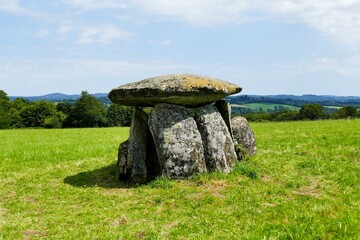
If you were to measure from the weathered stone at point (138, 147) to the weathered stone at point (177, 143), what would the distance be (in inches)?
41.6

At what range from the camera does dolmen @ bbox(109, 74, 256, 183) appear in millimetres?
12984

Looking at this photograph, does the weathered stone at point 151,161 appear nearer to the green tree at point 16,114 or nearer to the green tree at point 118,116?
the green tree at point 118,116

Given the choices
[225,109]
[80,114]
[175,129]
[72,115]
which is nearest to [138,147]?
[175,129]

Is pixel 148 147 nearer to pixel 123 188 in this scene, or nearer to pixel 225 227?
pixel 123 188

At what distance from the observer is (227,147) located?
14359 mm

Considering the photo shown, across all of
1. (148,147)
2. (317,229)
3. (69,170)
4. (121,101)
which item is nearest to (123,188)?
(148,147)

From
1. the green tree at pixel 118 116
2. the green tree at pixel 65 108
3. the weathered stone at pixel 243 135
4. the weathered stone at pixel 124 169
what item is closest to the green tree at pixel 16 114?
the green tree at pixel 65 108

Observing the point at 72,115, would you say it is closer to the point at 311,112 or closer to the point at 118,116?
the point at 118,116

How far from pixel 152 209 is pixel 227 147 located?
195 inches

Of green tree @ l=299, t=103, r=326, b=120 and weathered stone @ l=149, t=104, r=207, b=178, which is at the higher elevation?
weathered stone @ l=149, t=104, r=207, b=178

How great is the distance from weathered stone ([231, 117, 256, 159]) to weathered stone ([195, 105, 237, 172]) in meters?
1.98

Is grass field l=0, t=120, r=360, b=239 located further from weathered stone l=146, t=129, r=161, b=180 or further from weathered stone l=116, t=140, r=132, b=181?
weathered stone l=146, t=129, r=161, b=180

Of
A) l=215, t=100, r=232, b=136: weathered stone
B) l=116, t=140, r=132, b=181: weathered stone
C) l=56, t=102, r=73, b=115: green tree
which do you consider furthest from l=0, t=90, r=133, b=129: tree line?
l=116, t=140, r=132, b=181: weathered stone

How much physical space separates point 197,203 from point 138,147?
14.6ft
